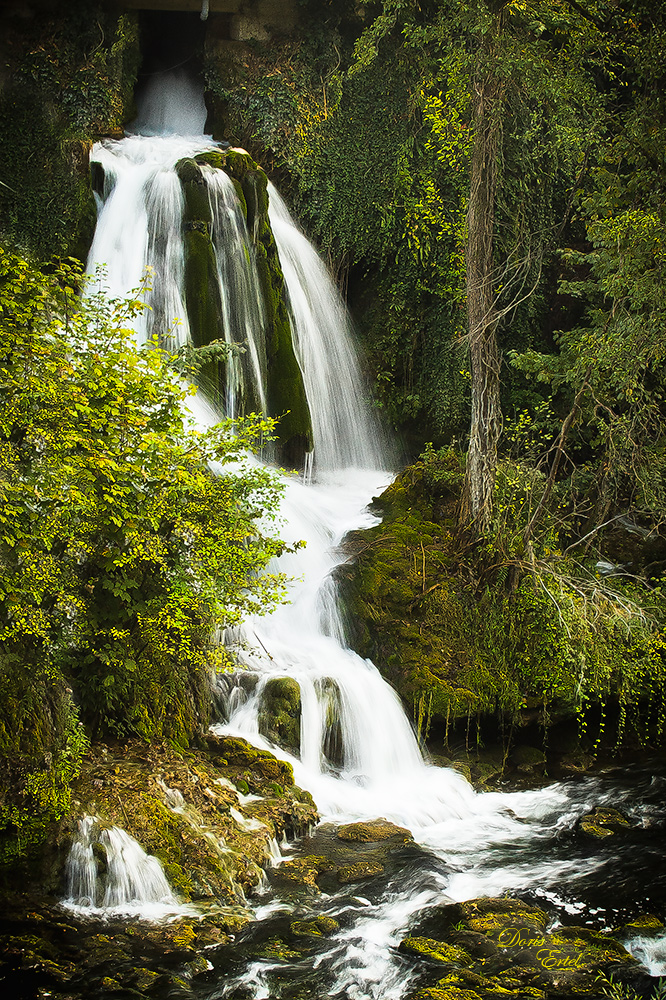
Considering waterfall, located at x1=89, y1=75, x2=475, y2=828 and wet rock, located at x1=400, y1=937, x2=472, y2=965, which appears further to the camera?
waterfall, located at x1=89, y1=75, x2=475, y2=828

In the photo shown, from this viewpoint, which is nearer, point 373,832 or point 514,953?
point 514,953

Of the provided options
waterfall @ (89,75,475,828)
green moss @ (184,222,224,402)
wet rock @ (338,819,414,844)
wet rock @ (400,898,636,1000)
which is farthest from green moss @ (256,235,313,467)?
wet rock @ (400,898,636,1000)

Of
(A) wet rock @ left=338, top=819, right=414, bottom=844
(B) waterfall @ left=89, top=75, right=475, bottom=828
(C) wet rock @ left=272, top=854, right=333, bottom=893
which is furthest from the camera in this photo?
(B) waterfall @ left=89, top=75, right=475, bottom=828

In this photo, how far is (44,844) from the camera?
5.56 metres

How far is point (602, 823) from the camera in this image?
7.67 metres

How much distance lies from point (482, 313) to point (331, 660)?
4.54 m

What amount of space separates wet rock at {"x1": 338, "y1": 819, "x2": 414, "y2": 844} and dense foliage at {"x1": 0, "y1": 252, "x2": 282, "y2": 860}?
1.55 m

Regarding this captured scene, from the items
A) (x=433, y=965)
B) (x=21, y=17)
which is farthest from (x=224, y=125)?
(x=433, y=965)

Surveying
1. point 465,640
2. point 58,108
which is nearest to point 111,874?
point 465,640

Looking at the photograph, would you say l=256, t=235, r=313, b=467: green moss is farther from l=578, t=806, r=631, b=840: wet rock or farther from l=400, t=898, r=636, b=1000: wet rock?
l=400, t=898, r=636, b=1000: wet rock

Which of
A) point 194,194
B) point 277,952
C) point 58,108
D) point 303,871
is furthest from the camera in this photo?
point 58,108

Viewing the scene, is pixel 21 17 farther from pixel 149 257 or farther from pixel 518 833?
pixel 518 833

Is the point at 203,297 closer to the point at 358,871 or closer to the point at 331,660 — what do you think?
the point at 331,660

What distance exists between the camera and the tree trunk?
10109 mm
